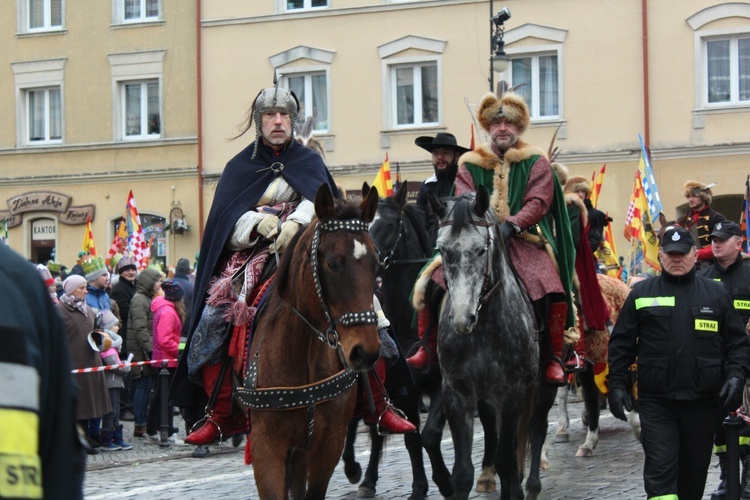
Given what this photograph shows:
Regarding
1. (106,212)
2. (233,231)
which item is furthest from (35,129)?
(233,231)

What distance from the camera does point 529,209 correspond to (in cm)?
922

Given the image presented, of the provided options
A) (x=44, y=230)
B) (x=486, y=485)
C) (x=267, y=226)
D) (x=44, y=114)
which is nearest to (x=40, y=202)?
(x=44, y=230)

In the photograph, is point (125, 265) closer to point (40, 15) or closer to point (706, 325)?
point (706, 325)

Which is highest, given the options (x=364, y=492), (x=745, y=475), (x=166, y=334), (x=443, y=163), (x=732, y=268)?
(x=443, y=163)

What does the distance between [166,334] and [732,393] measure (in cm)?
907

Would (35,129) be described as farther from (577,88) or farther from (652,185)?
(652,185)

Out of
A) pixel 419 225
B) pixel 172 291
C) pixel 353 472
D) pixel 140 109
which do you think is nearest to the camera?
pixel 353 472

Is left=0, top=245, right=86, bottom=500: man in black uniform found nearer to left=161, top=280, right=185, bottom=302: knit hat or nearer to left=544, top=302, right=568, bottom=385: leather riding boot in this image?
left=544, top=302, right=568, bottom=385: leather riding boot

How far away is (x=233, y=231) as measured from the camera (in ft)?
23.7

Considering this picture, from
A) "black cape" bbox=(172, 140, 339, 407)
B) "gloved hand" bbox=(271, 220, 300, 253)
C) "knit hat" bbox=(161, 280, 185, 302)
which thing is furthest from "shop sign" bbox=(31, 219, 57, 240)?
"gloved hand" bbox=(271, 220, 300, 253)

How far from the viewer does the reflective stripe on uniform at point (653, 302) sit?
7824mm

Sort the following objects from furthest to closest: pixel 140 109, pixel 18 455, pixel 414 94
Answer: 1. pixel 140 109
2. pixel 414 94
3. pixel 18 455

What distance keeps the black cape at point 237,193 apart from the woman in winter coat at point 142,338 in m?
8.23

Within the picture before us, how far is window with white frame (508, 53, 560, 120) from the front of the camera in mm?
30562
